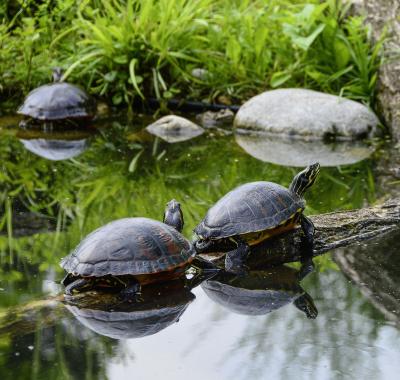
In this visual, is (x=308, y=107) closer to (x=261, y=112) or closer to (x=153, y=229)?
(x=261, y=112)

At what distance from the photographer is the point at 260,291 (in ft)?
12.2

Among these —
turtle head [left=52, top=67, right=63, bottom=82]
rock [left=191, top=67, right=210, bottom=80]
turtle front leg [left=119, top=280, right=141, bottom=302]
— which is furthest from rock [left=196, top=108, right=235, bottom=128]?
turtle front leg [left=119, top=280, right=141, bottom=302]

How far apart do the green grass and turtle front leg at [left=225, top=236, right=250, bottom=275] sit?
451 centimetres

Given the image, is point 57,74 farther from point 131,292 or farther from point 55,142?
point 131,292

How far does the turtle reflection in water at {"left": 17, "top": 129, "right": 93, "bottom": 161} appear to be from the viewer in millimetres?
7160

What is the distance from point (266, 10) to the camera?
9117mm

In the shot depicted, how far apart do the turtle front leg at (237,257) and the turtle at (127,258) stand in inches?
13.0

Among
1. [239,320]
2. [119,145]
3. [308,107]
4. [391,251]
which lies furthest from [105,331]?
[308,107]

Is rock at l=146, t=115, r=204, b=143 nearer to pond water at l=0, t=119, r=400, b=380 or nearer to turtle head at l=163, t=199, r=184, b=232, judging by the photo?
pond water at l=0, t=119, r=400, b=380

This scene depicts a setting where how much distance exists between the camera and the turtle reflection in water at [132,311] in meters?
3.24

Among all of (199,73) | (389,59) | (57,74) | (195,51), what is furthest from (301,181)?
(57,74)

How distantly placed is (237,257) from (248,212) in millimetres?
252

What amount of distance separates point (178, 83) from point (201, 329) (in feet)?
20.7

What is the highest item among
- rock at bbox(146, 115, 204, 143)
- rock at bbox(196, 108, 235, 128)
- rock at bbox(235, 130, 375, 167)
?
rock at bbox(235, 130, 375, 167)
